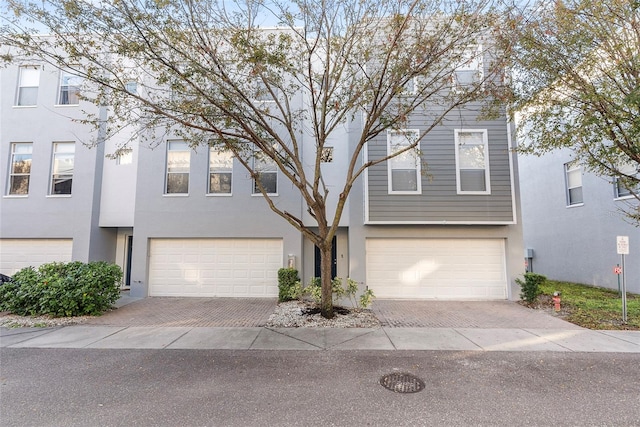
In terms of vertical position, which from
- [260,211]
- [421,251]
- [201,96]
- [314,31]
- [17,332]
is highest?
[314,31]

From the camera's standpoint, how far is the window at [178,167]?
419 inches

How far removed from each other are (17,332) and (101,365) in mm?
3390

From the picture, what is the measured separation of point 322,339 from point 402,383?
210cm

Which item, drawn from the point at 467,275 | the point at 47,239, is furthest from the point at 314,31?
the point at 47,239

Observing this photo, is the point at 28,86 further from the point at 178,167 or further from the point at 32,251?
the point at 178,167

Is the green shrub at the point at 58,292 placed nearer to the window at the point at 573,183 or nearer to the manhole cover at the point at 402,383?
the manhole cover at the point at 402,383

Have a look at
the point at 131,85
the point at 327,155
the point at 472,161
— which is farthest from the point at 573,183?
the point at 131,85

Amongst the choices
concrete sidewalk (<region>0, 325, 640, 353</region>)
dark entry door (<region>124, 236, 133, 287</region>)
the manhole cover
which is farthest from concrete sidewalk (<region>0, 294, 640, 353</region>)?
dark entry door (<region>124, 236, 133, 287</region>)

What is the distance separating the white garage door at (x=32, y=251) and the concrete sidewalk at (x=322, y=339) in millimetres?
4944

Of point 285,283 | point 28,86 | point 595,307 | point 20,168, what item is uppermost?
point 28,86

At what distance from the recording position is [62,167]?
427 inches

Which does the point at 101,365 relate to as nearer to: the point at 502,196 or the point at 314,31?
the point at 314,31

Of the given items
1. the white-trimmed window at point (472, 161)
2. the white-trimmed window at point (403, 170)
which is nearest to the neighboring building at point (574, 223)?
the white-trimmed window at point (472, 161)

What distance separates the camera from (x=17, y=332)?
20.9ft
